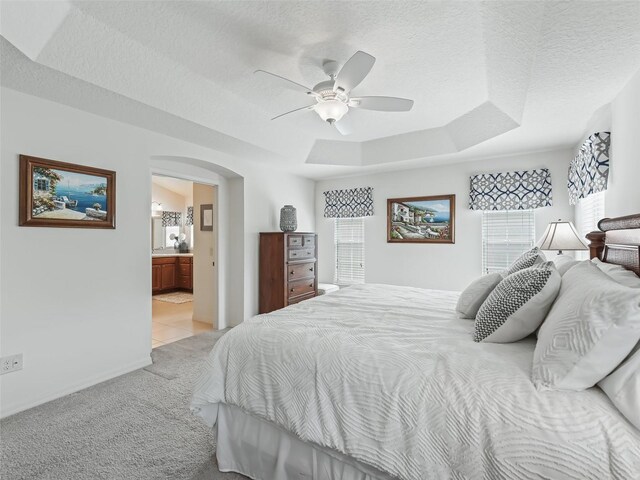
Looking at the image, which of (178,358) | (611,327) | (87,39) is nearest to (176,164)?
(87,39)

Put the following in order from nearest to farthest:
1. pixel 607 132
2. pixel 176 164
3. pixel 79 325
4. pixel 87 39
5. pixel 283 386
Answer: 1. pixel 283 386
2. pixel 87 39
3. pixel 607 132
4. pixel 79 325
5. pixel 176 164

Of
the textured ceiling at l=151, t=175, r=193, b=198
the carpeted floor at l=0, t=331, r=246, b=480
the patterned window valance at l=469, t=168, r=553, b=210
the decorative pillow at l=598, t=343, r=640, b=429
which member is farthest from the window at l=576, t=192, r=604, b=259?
the textured ceiling at l=151, t=175, r=193, b=198

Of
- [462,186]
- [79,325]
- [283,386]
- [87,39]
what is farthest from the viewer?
[462,186]

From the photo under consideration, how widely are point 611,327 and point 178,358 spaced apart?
11.7 ft

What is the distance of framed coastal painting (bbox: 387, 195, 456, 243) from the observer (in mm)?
4641

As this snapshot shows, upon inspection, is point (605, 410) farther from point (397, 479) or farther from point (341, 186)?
point (341, 186)

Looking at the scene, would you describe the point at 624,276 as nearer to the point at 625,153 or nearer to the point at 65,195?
the point at 625,153

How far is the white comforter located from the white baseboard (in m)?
1.72

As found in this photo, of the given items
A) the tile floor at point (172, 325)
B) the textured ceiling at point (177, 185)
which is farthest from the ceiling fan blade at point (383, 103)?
the textured ceiling at point (177, 185)

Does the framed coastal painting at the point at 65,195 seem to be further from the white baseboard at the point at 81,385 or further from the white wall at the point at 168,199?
the white wall at the point at 168,199

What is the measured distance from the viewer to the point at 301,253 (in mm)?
4742

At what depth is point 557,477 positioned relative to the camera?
0.94m

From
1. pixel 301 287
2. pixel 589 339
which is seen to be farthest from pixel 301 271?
pixel 589 339

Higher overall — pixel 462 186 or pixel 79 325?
pixel 462 186
